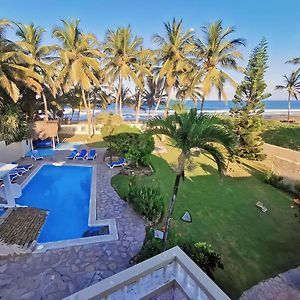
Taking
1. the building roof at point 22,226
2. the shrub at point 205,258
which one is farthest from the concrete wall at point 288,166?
the building roof at point 22,226

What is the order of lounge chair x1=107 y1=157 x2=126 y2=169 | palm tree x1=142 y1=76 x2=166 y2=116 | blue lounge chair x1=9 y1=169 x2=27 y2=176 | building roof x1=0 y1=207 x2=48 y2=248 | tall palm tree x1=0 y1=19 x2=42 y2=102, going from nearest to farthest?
1. building roof x1=0 y1=207 x2=48 y2=248
2. blue lounge chair x1=9 y1=169 x2=27 y2=176
3. tall palm tree x1=0 y1=19 x2=42 y2=102
4. lounge chair x1=107 y1=157 x2=126 y2=169
5. palm tree x1=142 y1=76 x2=166 y2=116

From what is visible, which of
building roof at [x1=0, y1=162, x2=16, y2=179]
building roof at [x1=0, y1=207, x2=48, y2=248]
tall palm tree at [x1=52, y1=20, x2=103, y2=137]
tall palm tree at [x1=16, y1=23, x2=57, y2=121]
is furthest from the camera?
tall palm tree at [x1=52, y1=20, x2=103, y2=137]

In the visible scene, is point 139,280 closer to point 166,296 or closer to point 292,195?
point 166,296

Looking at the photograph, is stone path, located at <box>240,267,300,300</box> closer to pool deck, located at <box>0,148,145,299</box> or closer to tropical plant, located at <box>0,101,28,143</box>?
pool deck, located at <box>0,148,145,299</box>

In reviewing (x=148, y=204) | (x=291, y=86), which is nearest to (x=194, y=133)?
(x=148, y=204)

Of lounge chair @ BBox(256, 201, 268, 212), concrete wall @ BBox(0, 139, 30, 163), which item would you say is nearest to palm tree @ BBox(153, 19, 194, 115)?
lounge chair @ BBox(256, 201, 268, 212)

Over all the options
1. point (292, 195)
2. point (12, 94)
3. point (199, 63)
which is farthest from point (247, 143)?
point (12, 94)
